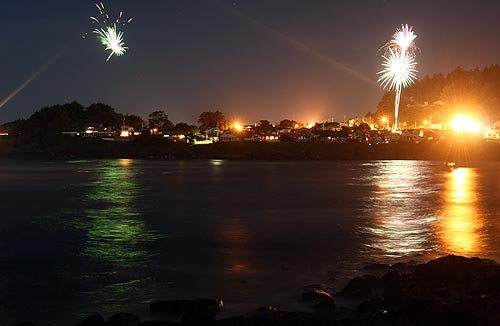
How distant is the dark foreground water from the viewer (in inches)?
446

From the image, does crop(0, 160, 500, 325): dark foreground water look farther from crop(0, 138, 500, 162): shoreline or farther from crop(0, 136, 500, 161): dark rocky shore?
crop(0, 138, 500, 162): shoreline

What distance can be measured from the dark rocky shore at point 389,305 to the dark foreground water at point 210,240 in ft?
1.86

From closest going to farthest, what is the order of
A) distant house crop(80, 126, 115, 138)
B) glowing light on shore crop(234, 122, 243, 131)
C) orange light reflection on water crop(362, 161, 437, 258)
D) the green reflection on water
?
the green reflection on water, orange light reflection on water crop(362, 161, 437, 258), distant house crop(80, 126, 115, 138), glowing light on shore crop(234, 122, 243, 131)

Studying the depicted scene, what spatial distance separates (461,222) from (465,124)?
231 ft

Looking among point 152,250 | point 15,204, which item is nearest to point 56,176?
point 15,204

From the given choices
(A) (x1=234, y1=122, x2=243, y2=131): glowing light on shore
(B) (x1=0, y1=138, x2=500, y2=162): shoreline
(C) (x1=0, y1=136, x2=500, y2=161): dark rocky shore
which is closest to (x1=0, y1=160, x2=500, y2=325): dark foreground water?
(C) (x1=0, y1=136, x2=500, y2=161): dark rocky shore

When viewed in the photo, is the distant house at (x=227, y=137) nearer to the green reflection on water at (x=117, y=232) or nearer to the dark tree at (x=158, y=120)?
the dark tree at (x=158, y=120)

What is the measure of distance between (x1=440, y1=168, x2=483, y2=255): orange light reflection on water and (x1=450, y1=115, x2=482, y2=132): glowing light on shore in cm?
5209

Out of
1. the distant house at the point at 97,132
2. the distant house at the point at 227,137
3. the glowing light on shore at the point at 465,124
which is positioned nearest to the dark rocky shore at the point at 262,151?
the glowing light on shore at the point at 465,124

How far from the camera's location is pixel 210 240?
1706cm

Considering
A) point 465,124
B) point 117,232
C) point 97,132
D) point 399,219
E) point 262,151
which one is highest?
point 465,124

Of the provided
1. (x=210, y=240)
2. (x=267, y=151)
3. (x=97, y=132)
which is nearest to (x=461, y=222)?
(x=210, y=240)

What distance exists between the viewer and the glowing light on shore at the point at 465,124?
84562 millimetres

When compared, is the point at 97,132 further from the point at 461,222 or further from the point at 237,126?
the point at 461,222
